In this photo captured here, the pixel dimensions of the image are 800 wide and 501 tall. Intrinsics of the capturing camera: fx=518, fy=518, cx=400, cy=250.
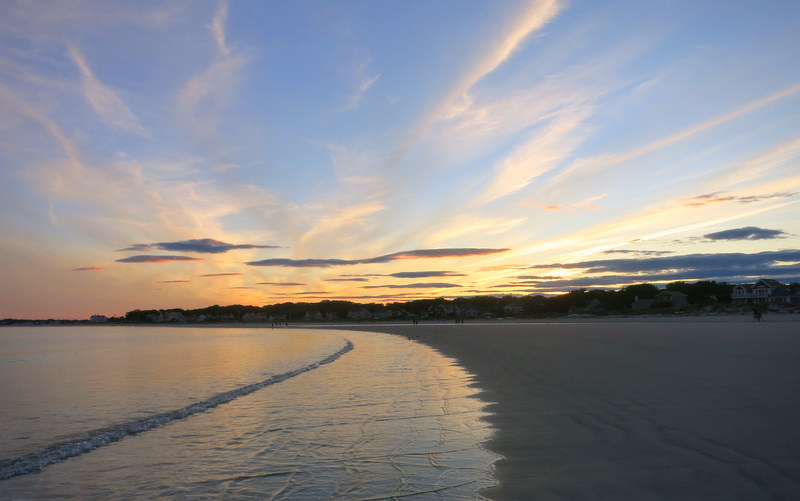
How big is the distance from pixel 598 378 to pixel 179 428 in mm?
11384

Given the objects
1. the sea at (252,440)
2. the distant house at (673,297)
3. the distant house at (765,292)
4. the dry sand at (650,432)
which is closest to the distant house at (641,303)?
the distant house at (673,297)

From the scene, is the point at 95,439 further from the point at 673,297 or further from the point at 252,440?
the point at 673,297

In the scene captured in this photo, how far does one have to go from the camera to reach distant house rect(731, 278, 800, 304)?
4796 inches

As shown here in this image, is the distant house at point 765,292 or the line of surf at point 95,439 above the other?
the distant house at point 765,292

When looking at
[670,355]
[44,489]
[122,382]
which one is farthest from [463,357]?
[44,489]

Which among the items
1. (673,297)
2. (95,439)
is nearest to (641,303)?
(673,297)

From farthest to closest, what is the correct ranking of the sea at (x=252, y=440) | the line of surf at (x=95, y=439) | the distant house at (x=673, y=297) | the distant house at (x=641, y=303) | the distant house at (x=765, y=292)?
1. the distant house at (x=641, y=303)
2. the distant house at (x=673, y=297)
3. the distant house at (x=765, y=292)
4. the line of surf at (x=95, y=439)
5. the sea at (x=252, y=440)

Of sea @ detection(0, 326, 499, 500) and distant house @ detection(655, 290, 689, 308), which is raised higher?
distant house @ detection(655, 290, 689, 308)

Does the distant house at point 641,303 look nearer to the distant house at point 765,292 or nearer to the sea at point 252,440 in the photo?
the distant house at point 765,292

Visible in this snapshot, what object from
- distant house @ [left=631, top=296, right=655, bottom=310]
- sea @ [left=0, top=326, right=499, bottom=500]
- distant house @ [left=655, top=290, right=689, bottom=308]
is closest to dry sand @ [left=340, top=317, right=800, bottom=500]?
sea @ [left=0, top=326, right=499, bottom=500]

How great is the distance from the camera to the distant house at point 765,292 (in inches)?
4796

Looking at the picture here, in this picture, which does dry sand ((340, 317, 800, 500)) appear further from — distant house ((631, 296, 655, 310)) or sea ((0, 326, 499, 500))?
distant house ((631, 296, 655, 310))

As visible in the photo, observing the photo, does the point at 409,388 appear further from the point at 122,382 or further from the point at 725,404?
the point at 122,382

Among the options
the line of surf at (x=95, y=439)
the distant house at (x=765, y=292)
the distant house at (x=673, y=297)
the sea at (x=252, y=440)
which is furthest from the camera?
the distant house at (x=673, y=297)
